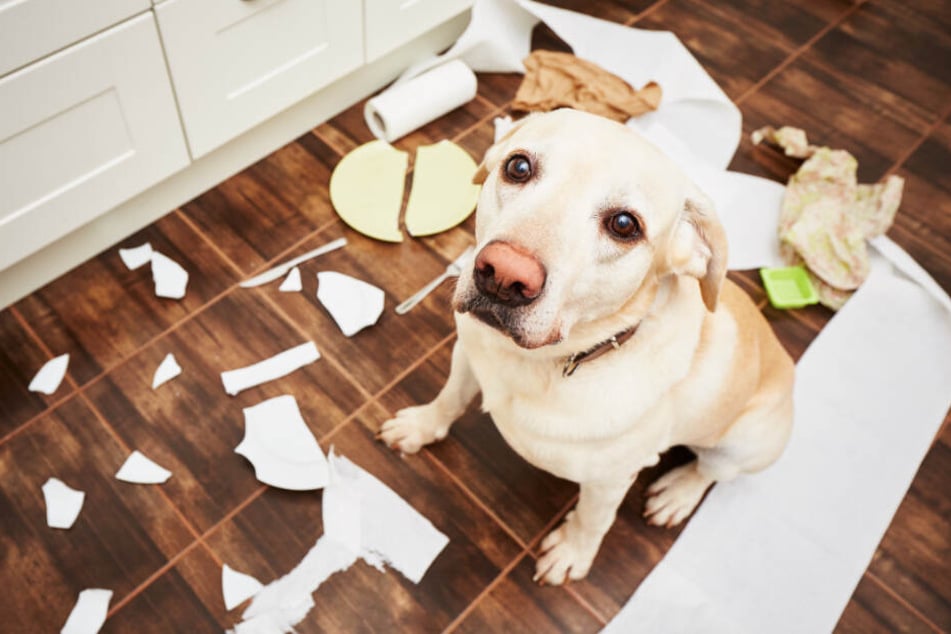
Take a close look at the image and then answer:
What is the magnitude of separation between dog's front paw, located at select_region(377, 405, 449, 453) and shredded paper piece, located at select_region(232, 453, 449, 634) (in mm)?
106

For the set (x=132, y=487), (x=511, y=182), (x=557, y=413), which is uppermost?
(x=511, y=182)

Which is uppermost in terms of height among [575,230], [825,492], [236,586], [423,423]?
[575,230]

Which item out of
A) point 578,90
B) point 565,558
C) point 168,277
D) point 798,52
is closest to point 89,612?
point 168,277

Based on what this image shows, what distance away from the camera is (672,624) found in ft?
6.31

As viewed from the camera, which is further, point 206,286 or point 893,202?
point 893,202

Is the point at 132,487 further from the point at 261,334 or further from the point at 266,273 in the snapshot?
the point at 266,273

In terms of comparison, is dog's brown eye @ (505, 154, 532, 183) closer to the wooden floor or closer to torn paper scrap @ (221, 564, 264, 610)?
the wooden floor

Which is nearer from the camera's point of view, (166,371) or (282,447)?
(282,447)

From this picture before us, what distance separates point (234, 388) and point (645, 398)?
1.13 meters

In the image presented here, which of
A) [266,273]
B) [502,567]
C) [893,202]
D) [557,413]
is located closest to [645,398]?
[557,413]

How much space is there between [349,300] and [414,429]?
0.47 metres

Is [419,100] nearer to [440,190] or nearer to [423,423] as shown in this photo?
[440,190]

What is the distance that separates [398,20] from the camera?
266 centimetres

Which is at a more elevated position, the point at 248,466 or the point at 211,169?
the point at 211,169
